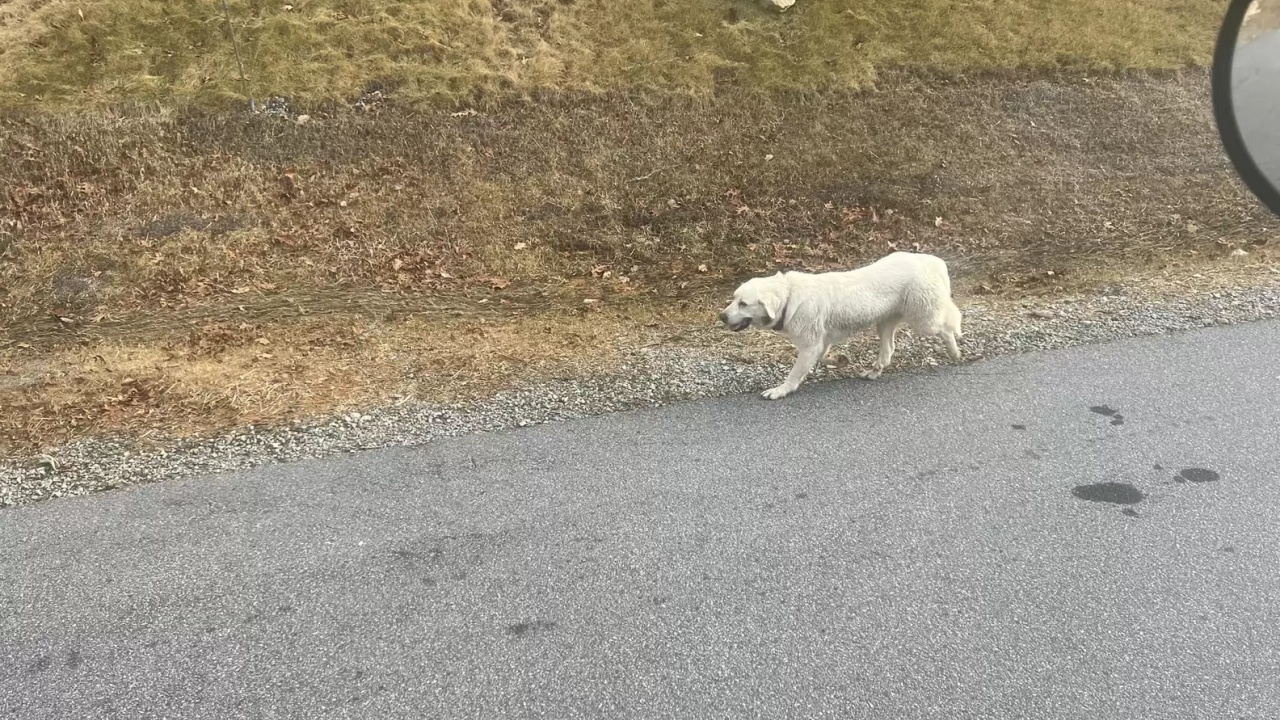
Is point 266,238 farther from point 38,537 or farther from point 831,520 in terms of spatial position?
point 831,520

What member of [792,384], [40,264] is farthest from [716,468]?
[40,264]

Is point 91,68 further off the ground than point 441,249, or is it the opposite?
point 91,68

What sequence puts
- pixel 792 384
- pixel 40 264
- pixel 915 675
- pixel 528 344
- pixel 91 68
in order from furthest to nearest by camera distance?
pixel 91 68
pixel 40 264
pixel 528 344
pixel 792 384
pixel 915 675

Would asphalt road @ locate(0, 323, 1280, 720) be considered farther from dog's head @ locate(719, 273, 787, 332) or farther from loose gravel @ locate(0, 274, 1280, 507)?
dog's head @ locate(719, 273, 787, 332)

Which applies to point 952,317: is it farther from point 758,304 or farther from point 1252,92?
point 1252,92

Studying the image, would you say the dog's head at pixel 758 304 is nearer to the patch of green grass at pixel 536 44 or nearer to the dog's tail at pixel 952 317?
the dog's tail at pixel 952 317

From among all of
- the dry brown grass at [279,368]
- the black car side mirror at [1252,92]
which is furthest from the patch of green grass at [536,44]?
the black car side mirror at [1252,92]

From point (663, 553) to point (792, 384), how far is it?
227 centimetres

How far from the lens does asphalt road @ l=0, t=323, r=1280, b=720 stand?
11.2ft

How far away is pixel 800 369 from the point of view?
6043 mm

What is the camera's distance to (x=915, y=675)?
3.45 m

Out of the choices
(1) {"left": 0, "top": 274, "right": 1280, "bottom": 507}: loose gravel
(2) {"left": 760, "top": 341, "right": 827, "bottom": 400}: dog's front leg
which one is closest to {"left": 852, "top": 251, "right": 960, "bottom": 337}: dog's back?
(1) {"left": 0, "top": 274, "right": 1280, "bottom": 507}: loose gravel

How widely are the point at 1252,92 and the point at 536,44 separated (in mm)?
10825

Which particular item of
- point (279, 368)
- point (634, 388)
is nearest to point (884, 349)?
point (634, 388)
